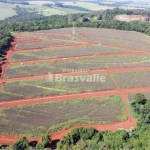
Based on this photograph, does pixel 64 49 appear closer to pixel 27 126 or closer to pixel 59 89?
pixel 59 89

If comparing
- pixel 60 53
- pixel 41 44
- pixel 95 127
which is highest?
pixel 41 44

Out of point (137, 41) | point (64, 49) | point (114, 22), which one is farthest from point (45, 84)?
point (114, 22)

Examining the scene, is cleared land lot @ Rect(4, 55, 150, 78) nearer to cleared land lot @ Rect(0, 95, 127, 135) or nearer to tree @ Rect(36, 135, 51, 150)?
cleared land lot @ Rect(0, 95, 127, 135)

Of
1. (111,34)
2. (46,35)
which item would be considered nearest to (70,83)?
(46,35)

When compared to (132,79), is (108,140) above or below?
above

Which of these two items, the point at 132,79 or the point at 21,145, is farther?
the point at 132,79

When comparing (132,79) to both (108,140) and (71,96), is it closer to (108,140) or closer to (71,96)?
(71,96)

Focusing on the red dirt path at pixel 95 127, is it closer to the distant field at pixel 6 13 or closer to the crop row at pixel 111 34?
the crop row at pixel 111 34

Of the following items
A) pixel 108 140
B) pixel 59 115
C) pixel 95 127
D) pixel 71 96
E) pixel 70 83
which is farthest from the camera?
pixel 70 83
